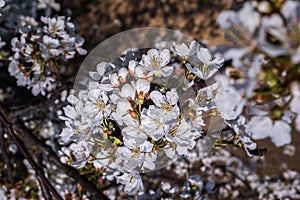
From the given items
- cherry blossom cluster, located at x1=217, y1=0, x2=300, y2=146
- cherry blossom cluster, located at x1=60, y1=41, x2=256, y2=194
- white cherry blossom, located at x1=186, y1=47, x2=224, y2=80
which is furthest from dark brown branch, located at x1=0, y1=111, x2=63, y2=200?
cherry blossom cluster, located at x1=217, y1=0, x2=300, y2=146

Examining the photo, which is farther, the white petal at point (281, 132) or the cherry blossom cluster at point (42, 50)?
the cherry blossom cluster at point (42, 50)

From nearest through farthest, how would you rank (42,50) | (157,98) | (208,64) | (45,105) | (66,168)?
(157,98) → (208,64) → (66,168) → (42,50) → (45,105)

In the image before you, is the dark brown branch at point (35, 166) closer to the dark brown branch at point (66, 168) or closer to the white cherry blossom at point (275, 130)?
the dark brown branch at point (66, 168)

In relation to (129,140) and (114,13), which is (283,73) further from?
(114,13)

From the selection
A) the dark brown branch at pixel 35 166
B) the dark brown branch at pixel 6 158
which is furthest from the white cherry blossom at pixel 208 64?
the dark brown branch at pixel 6 158

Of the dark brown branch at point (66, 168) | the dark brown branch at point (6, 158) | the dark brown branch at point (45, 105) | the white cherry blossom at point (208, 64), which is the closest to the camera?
the white cherry blossom at point (208, 64)

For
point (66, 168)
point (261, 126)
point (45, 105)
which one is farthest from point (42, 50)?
point (261, 126)

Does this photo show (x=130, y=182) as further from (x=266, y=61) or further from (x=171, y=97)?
(x=266, y=61)

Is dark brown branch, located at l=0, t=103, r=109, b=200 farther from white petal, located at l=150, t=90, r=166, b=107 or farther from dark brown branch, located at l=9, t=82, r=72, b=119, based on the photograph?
white petal, located at l=150, t=90, r=166, b=107

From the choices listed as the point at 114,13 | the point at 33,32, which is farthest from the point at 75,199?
the point at 114,13
